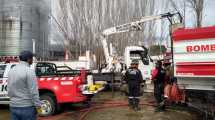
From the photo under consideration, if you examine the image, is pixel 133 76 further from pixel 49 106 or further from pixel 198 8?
pixel 198 8

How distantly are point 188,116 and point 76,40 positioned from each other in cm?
2143

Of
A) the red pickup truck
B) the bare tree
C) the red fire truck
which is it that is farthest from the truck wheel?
the bare tree

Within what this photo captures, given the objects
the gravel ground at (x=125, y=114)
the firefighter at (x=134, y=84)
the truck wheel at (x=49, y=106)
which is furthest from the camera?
the firefighter at (x=134, y=84)

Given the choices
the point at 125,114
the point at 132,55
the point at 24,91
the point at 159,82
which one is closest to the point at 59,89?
the point at 125,114

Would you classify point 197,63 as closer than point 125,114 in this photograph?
Yes

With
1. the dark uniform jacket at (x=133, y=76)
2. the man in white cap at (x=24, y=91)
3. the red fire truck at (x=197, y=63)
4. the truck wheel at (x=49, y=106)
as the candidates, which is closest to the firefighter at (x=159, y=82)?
the dark uniform jacket at (x=133, y=76)

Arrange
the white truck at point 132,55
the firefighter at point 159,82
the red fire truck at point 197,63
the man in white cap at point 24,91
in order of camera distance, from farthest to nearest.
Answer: the white truck at point 132,55 < the firefighter at point 159,82 < the red fire truck at point 197,63 < the man in white cap at point 24,91

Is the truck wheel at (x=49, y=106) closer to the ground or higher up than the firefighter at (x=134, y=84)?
closer to the ground

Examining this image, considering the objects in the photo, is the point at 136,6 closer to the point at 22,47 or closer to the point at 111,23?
the point at 111,23

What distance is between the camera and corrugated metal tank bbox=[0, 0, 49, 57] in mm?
33781

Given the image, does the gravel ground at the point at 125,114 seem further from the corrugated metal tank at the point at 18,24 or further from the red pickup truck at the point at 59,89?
the corrugated metal tank at the point at 18,24

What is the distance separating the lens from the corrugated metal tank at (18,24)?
33.8 meters

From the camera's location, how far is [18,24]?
112 feet

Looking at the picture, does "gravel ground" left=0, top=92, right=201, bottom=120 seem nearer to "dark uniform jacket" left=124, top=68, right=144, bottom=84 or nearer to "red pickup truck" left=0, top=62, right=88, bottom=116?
"red pickup truck" left=0, top=62, right=88, bottom=116
